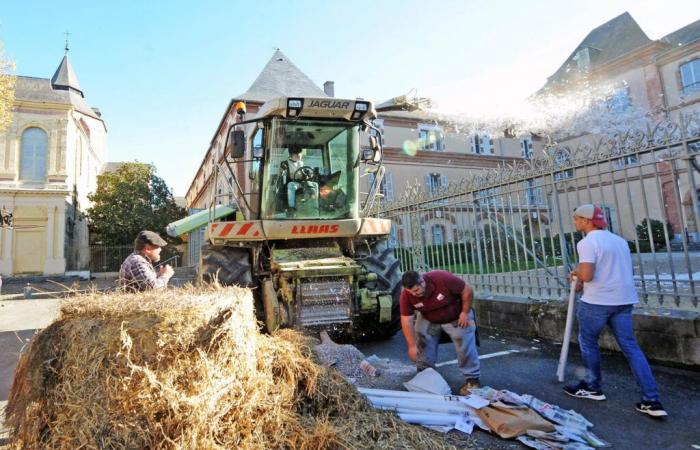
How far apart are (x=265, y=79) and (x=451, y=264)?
70.1 feet

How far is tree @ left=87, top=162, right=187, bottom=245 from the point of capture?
85.3 feet

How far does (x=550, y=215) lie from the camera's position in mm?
5578

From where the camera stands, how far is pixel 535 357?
4.61 metres

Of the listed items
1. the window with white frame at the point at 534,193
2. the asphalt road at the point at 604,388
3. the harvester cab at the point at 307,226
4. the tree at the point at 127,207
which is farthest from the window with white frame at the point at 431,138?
the asphalt road at the point at 604,388

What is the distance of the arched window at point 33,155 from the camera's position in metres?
23.6

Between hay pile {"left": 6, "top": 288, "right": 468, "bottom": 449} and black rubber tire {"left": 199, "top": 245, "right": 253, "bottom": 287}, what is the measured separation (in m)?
2.61

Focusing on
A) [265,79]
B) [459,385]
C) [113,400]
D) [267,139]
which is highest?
[265,79]

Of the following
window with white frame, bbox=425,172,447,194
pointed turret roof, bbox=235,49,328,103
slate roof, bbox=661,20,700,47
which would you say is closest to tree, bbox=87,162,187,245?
pointed turret roof, bbox=235,49,328,103

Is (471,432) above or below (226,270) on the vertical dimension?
below

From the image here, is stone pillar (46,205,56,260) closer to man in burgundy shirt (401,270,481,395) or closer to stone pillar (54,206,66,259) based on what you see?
stone pillar (54,206,66,259)

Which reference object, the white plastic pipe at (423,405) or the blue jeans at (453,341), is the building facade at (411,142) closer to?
the blue jeans at (453,341)

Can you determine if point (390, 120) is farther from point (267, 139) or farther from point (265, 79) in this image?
point (267, 139)

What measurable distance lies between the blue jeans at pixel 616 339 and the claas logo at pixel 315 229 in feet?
10.3

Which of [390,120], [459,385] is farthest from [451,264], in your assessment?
[390,120]
